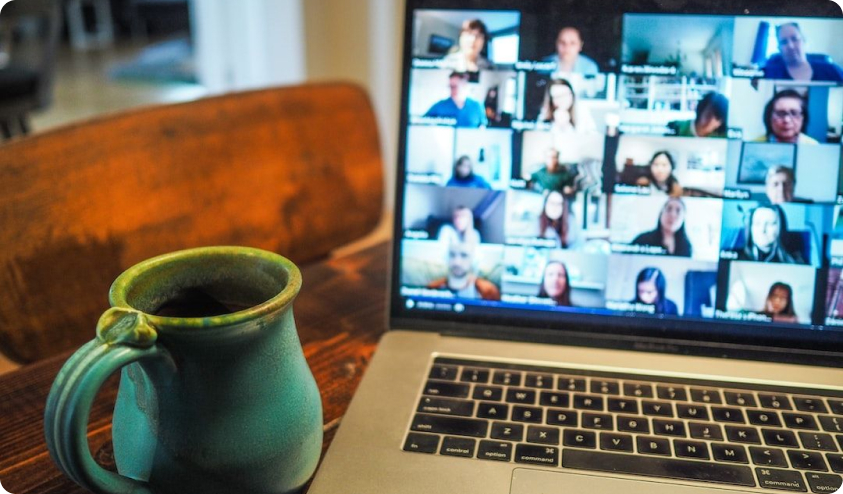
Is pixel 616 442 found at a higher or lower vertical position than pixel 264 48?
lower

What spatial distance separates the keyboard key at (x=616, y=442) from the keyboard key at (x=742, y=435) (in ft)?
0.21

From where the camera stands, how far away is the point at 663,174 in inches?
22.0

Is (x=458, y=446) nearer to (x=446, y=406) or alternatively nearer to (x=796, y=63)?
(x=446, y=406)

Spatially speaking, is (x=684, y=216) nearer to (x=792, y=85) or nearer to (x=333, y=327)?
(x=792, y=85)

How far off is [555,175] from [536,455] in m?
0.22

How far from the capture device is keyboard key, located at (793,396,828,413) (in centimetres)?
49

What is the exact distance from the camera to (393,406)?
1.68ft

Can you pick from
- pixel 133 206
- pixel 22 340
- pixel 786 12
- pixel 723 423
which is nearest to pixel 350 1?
pixel 133 206

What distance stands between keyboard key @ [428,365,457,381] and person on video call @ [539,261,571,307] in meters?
0.10

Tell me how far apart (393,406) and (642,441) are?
167mm

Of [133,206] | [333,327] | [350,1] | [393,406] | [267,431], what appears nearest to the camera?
[267,431]

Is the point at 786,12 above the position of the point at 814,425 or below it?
above

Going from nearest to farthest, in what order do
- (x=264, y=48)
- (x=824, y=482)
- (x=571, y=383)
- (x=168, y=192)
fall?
(x=824, y=482) → (x=571, y=383) → (x=168, y=192) → (x=264, y=48)

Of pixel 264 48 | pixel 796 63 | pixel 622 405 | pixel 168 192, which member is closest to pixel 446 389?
pixel 622 405
